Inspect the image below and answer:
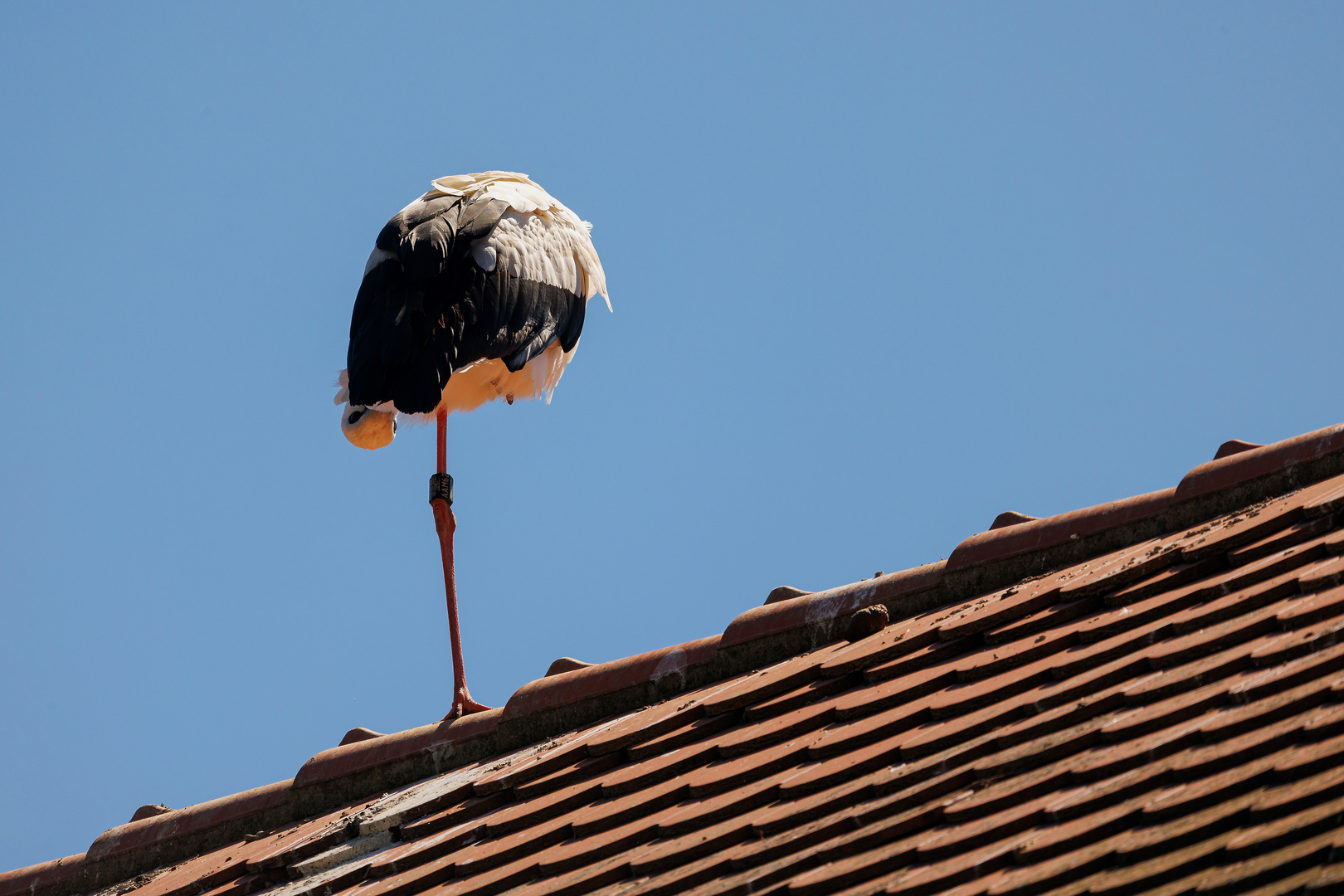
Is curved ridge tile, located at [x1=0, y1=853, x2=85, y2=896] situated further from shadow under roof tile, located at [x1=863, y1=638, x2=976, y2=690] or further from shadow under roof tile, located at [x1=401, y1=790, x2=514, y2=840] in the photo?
shadow under roof tile, located at [x1=863, y1=638, x2=976, y2=690]

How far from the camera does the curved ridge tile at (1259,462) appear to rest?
15.4 ft

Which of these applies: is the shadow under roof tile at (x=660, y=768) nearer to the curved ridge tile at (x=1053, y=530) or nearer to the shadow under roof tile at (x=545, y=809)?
the shadow under roof tile at (x=545, y=809)

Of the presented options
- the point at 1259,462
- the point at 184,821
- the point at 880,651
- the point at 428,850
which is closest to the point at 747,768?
the point at 880,651

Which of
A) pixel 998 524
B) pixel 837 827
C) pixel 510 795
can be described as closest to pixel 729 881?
pixel 837 827

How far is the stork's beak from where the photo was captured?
25.1ft

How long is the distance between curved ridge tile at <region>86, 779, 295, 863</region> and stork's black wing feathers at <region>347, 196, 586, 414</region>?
1.73m

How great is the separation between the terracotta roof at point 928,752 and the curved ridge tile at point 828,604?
11 mm

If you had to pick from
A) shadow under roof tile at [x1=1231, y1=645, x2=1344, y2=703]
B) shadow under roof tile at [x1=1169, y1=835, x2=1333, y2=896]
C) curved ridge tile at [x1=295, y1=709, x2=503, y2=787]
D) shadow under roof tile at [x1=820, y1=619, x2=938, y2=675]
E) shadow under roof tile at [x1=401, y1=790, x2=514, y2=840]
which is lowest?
shadow under roof tile at [x1=1169, y1=835, x2=1333, y2=896]

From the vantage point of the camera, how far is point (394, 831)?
4883 mm

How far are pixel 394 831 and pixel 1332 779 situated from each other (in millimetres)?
3090

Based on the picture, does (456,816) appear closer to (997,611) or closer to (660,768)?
(660,768)

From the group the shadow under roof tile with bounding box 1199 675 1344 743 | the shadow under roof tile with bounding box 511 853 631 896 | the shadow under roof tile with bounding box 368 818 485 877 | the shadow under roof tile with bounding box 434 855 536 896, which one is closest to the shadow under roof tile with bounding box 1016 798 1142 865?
the shadow under roof tile with bounding box 1199 675 1344 743

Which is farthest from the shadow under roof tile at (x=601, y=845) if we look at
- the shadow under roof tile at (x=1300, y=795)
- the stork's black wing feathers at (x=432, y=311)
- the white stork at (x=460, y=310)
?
the stork's black wing feathers at (x=432, y=311)

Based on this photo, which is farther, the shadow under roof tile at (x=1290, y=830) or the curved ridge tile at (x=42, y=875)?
→ the curved ridge tile at (x=42, y=875)
